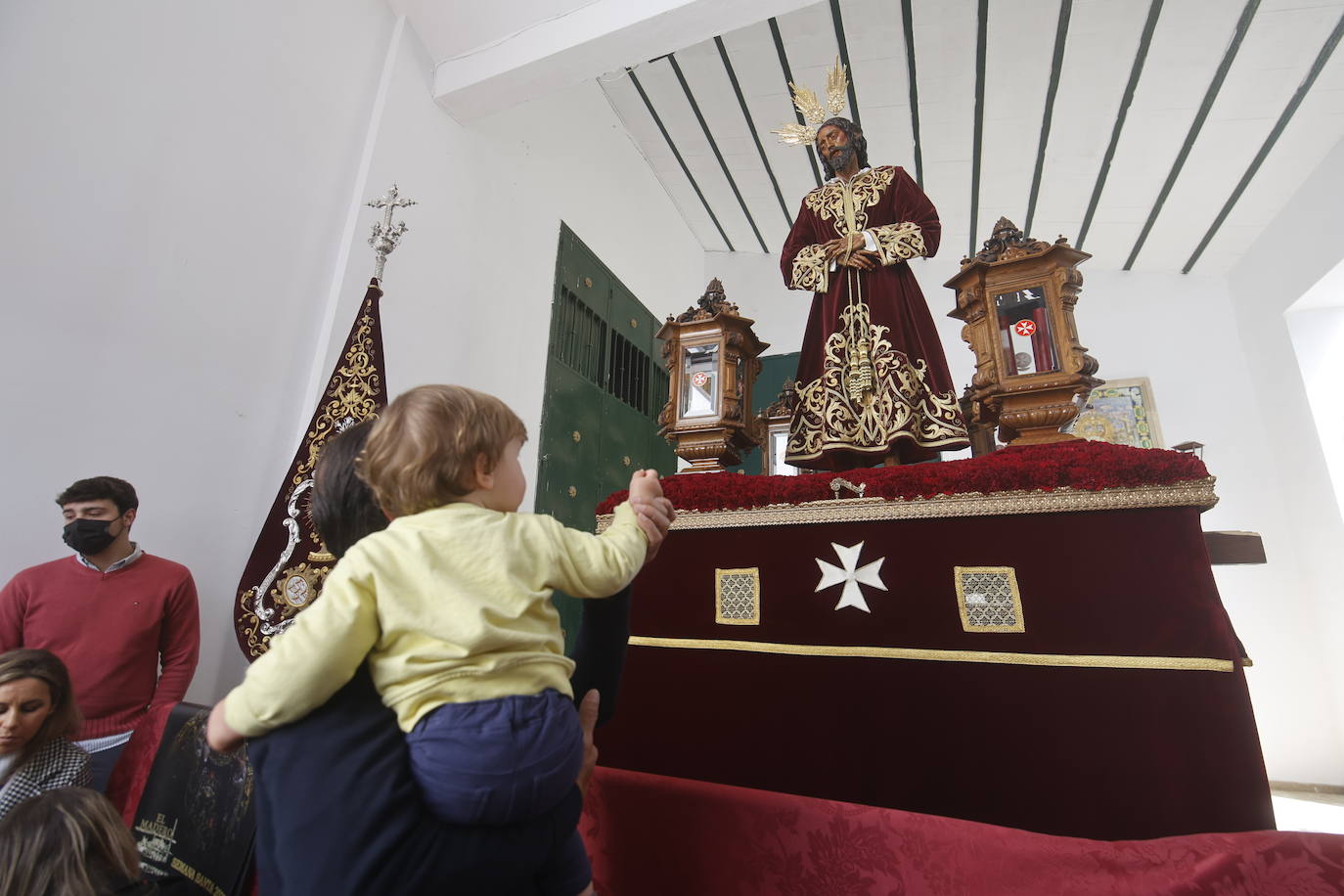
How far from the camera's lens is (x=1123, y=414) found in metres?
4.61

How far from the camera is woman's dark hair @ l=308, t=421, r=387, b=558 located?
2.44ft

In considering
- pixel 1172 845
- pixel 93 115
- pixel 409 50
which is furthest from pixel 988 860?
pixel 409 50

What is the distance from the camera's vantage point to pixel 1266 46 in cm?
298

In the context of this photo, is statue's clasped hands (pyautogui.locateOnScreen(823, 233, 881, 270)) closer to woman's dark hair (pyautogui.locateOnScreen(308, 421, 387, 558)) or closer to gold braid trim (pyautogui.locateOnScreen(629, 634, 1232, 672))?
gold braid trim (pyautogui.locateOnScreen(629, 634, 1232, 672))

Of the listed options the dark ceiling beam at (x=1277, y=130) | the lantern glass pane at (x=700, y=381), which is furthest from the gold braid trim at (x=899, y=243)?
the dark ceiling beam at (x=1277, y=130)

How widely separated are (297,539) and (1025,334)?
7.23 ft

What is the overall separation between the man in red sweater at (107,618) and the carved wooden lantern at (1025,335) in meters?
2.35

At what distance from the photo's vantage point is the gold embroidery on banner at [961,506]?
1074mm

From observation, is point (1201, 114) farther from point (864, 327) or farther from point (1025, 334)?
point (864, 327)

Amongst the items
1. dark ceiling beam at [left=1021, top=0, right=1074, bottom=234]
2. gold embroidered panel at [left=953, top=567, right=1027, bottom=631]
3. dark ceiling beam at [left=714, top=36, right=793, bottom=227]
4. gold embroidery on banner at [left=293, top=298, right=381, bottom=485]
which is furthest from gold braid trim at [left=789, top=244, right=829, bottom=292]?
dark ceiling beam at [left=714, top=36, right=793, bottom=227]

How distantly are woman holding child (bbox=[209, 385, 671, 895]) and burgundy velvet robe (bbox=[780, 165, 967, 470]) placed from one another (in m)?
1.11

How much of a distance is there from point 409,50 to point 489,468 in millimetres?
3137

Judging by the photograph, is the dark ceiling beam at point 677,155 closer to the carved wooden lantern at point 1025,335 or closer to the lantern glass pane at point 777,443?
the lantern glass pane at point 777,443

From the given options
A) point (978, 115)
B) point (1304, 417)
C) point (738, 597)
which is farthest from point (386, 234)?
point (1304, 417)
